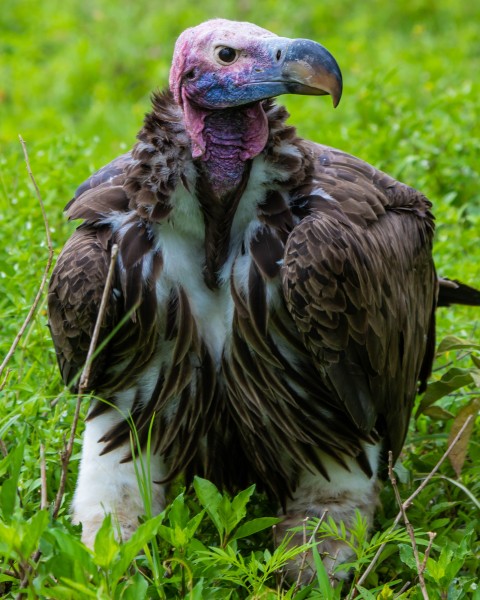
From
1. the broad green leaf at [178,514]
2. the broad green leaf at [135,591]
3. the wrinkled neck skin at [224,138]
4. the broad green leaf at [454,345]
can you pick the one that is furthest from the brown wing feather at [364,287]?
the broad green leaf at [135,591]

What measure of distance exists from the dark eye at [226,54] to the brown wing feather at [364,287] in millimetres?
508

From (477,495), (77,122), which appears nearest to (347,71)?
(77,122)

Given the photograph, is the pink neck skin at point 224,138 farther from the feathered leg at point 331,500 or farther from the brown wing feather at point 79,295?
the feathered leg at point 331,500

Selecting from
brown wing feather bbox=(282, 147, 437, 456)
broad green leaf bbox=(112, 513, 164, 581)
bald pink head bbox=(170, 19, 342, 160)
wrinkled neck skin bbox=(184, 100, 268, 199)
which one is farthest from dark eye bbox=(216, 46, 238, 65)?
broad green leaf bbox=(112, 513, 164, 581)

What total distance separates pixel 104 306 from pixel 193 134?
64 cm

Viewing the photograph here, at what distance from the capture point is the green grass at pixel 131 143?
3.80 meters

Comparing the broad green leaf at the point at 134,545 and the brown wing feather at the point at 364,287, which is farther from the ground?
the brown wing feather at the point at 364,287

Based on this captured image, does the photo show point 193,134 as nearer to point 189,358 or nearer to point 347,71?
point 189,358

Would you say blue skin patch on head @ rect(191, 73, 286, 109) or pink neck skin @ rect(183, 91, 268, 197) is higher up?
blue skin patch on head @ rect(191, 73, 286, 109)

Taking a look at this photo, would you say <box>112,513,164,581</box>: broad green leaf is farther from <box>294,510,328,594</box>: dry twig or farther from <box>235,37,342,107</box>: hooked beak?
<box>235,37,342,107</box>: hooked beak

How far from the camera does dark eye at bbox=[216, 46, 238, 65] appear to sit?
13.2 ft

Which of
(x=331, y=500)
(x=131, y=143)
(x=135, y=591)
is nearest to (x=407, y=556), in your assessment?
(x=331, y=500)

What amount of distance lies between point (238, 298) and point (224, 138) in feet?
1.64

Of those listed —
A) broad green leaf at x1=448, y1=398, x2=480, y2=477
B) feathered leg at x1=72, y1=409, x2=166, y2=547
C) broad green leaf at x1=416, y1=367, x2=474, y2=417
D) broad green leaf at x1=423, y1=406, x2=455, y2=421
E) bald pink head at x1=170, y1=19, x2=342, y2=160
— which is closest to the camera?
bald pink head at x1=170, y1=19, x2=342, y2=160
